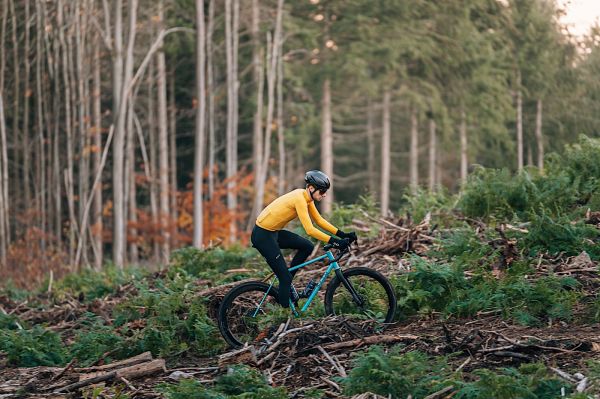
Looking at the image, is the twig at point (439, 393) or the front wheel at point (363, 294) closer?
the twig at point (439, 393)

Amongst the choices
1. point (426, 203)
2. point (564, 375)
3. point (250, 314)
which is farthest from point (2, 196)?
point (564, 375)

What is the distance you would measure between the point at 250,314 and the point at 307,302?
623mm

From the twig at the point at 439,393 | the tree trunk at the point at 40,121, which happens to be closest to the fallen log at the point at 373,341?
the twig at the point at 439,393

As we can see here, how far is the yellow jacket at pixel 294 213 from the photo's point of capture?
10.4 metres

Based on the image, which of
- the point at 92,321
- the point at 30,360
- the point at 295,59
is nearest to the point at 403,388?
the point at 30,360

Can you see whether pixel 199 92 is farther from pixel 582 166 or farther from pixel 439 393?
pixel 439 393

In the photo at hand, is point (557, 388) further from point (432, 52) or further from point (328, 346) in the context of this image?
point (432, 52)

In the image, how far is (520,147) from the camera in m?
45.8

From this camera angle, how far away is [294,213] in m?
10.7

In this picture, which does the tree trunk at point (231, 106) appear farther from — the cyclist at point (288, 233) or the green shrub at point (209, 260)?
the cyclist at point (288, 233)

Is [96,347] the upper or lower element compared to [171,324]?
lower

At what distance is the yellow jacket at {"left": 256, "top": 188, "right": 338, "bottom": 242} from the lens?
34.2 feet

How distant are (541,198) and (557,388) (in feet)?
23.2

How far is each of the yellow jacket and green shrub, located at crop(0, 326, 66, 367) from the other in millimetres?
2986
